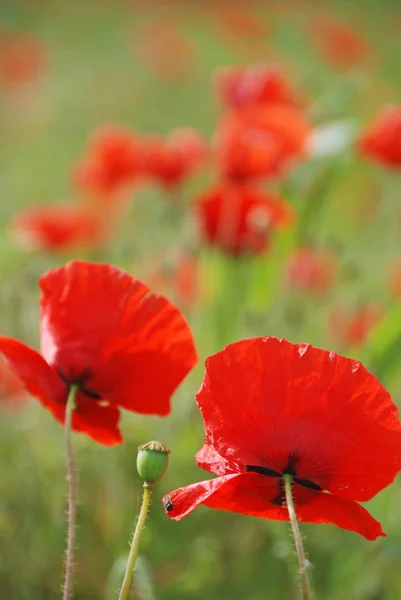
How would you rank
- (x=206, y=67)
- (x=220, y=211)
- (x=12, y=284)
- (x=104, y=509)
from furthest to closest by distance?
(x=206, y=67), (x=220, y=211), (x=104, y=509), (x=12, y=284)

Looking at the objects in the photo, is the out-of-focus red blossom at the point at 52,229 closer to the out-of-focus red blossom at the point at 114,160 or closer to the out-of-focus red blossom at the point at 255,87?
the out-of-focus red blossom at the point at 114,160

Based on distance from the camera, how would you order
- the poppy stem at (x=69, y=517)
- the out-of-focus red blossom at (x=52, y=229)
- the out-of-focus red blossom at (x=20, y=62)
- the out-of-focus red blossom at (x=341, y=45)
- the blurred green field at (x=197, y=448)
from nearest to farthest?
1. the poppy stem at (x=69, y=517)
2. the blurred green field at (x=197, y=448)
3. the out-of-focus red blossom at (x=52, y=229)
4. the out-of-focus red blossom at (x=341, y=45)
5. the out-of-focus red blossom at (x=20, y=62)

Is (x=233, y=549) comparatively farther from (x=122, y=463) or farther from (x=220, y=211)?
(x=220, y=211)

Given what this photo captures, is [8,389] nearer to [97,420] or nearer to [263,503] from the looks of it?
[97,420]

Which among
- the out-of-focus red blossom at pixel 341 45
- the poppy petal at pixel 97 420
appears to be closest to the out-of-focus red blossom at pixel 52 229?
the poppy petal at pixel 97 420

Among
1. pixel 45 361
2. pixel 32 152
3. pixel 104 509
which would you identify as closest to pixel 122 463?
pixel 104 509

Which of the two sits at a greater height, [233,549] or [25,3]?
[25,3]
